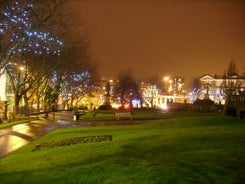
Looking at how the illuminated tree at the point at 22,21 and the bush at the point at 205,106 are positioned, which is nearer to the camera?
the illuminated tree at the point at 22,21

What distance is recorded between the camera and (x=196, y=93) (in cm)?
12344

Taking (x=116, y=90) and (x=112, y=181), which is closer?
(x=112, y=181)

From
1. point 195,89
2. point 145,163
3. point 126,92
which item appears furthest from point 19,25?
point 195,89

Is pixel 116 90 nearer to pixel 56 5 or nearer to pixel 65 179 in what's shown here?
pixel 56 5

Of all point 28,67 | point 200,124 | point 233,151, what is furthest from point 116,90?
point 233,151

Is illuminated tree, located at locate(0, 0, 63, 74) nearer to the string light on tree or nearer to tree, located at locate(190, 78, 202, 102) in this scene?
the string light on tree

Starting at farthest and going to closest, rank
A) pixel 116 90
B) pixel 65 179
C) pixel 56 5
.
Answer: pixel 116 90, pixel 56 5, pixel 65 179

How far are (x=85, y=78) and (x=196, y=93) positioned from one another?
61.8 m

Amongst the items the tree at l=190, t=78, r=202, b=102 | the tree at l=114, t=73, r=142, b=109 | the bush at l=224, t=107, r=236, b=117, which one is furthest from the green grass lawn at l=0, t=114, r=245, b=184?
the tree at l=190, t=78, r=202, b=102

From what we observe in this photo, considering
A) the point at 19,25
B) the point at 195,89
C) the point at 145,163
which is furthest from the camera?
the point at 195,89

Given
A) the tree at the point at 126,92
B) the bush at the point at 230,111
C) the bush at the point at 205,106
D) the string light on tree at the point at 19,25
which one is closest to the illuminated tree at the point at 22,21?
the string light on tree at the point at 19,25

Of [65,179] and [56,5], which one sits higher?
[56,5]

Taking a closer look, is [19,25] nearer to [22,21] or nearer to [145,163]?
[22,21]

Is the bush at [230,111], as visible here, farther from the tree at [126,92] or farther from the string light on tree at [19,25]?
the tree at [126,92]
